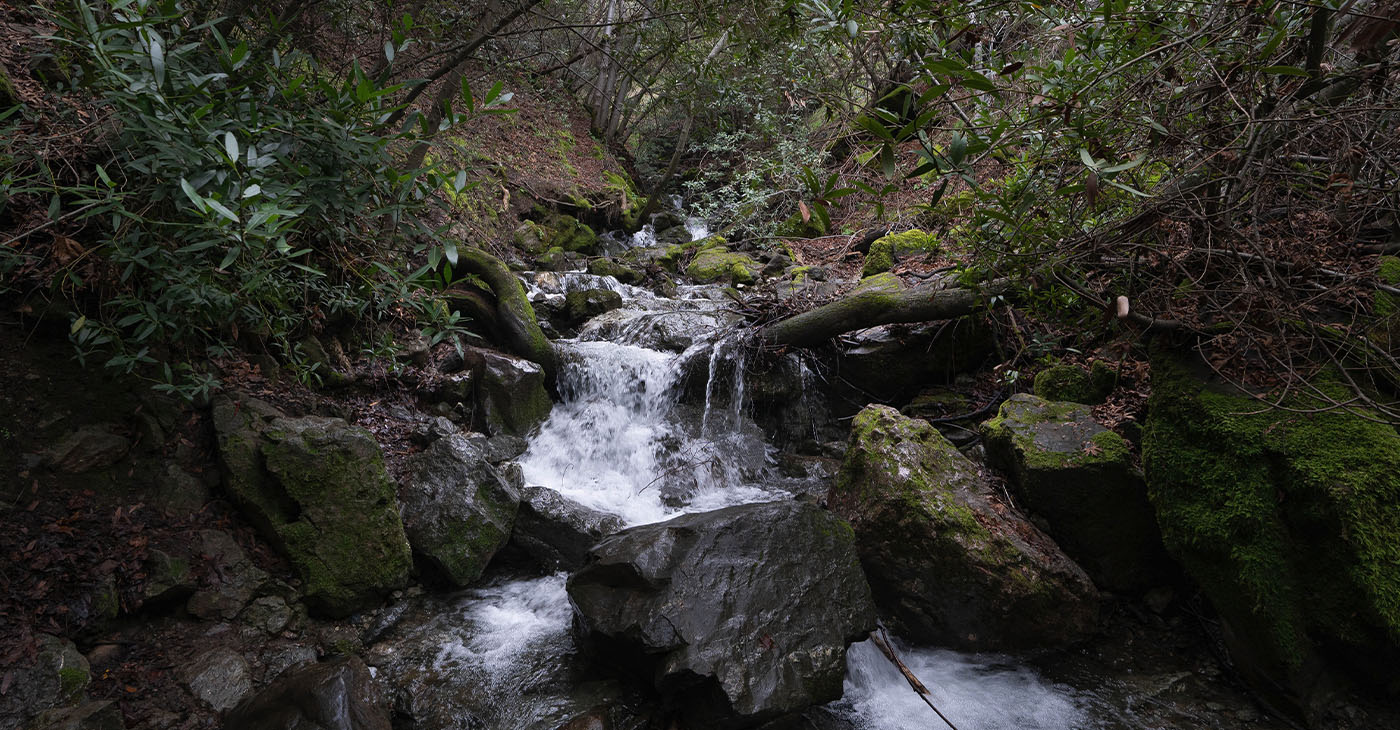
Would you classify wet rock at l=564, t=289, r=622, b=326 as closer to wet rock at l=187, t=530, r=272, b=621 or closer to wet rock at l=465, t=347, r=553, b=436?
wet rock at l=465, t=347, r=553, b=436

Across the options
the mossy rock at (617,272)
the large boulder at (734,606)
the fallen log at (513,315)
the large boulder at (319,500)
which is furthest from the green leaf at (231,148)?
the mossy rock at (617,272)

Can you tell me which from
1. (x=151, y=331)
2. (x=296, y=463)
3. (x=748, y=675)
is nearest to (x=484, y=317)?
(x=296, y=463)

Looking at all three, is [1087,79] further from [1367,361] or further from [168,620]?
[168,620]

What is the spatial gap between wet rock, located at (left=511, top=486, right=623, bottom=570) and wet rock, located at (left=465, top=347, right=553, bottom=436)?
1568mm

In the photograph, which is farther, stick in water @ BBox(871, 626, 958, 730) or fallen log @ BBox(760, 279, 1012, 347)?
fallen log @ BBox(760, 279, 1012, 347)

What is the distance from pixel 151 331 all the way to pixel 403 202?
1509 mm

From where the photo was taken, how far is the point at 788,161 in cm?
1012

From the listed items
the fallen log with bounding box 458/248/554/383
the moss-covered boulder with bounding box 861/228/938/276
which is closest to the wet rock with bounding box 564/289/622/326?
the fallen log with bounding box 458/248/554/383

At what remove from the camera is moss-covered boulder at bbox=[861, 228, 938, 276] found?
8930 millimetres

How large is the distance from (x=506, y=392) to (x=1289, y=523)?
6217mm

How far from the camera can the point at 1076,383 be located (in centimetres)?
484

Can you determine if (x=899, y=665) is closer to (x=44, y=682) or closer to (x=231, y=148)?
(x=231, y=148)

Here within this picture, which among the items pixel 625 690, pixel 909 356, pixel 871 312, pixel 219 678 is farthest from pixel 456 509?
pixel 909 356

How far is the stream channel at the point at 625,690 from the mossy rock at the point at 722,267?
390cm
